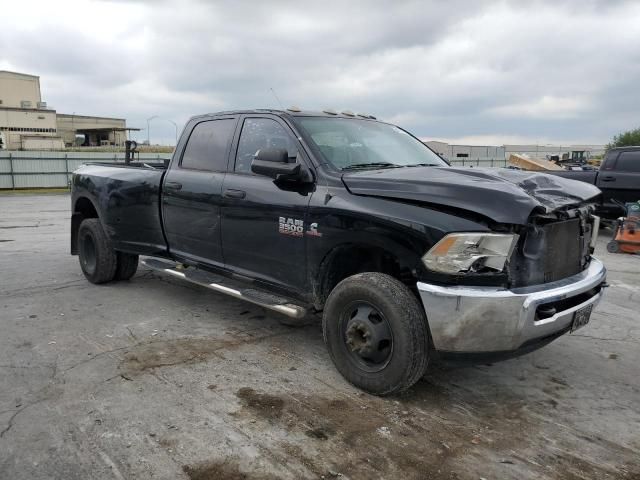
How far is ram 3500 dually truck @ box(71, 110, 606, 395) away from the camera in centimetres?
308

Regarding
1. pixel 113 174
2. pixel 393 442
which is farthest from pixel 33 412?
pixel 113 174

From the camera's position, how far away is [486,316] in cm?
301

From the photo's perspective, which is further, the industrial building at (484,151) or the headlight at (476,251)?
the industrial building at (484,151)

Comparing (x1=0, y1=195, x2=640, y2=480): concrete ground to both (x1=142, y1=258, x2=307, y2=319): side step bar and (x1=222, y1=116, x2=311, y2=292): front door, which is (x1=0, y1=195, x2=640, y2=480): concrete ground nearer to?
(x1=142, y1=258, x2=307, y2=319): side step bar

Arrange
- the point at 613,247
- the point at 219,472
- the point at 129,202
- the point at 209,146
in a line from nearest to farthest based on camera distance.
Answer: the point at 219,472 < the point at 209,146 < the point at 129,202 < the point at 613,247

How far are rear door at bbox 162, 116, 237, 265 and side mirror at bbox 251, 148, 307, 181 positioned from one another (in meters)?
0.83

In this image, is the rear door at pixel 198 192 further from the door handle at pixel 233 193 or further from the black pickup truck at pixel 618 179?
the black pickup truck at pixel 618 179

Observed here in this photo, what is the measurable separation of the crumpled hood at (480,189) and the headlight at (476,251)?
0.40 feet

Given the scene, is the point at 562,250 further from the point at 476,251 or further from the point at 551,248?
the point at 476,251

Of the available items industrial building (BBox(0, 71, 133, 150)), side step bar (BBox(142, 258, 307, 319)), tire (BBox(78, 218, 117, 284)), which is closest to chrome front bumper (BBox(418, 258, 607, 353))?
side step bar (BBox(142, 258, 307, 319))

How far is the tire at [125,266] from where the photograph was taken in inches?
251

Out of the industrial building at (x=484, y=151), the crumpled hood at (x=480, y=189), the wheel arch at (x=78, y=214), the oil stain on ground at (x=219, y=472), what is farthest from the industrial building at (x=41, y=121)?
the oil stain on ground at (x=219, y=472)

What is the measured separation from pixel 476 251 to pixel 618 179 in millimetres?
9057

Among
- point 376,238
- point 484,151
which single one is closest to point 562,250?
point 376,238
